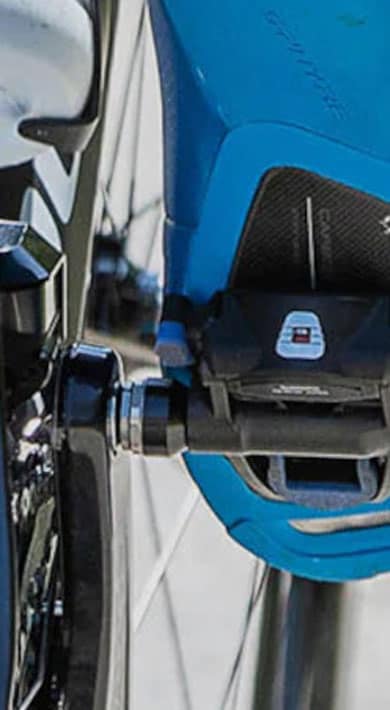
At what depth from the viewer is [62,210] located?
3.82ft

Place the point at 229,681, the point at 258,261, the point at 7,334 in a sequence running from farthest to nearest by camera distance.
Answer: the point at 229,681, the point at 258,261, the point at 7,334

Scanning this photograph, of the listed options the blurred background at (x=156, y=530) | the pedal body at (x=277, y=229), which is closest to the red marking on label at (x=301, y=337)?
the pedal body at (x=277, y=229)

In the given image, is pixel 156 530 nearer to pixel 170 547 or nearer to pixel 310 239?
pixel 170 547

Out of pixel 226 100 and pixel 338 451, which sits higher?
pixel 226 100

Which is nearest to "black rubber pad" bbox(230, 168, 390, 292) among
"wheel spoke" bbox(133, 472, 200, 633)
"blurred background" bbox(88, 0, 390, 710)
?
"blurred background" bbox(88, 0, 390, 710)

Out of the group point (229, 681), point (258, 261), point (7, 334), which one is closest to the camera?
point (7, 334)

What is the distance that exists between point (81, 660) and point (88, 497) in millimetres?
64

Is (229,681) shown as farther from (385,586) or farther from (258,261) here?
(258,261)

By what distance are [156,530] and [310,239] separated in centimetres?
71

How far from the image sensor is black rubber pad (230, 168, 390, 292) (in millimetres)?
627

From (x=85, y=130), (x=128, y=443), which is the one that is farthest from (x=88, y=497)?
(x=85, y=130)

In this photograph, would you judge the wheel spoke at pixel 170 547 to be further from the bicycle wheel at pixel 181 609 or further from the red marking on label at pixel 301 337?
the red marking on label at pixel 301 337

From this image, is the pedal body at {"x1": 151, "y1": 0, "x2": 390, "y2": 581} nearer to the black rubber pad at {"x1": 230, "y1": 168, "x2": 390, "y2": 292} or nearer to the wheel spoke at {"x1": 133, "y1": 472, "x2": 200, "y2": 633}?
the black rubber pad at {"x1": 230, "y1": 168, "x2": 390, "y2": 292}

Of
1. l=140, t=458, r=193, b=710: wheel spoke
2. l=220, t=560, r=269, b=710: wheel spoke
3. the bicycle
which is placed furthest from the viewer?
l=140, t=458, r=193, b=710: wheel spoke
